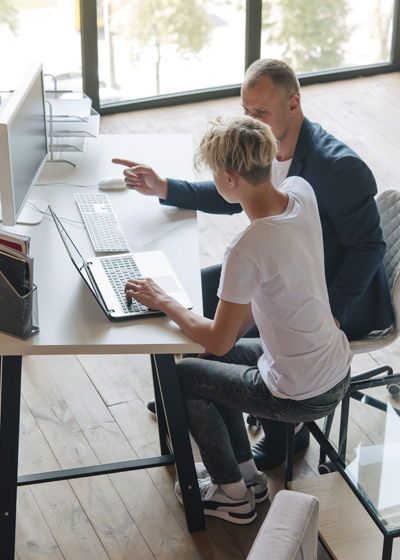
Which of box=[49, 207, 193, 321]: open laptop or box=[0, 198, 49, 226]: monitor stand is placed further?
box=[0, 198, 49, 226]: monitor stand

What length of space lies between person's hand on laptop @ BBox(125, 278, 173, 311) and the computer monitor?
0.43 metres

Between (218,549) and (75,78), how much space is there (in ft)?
10.3

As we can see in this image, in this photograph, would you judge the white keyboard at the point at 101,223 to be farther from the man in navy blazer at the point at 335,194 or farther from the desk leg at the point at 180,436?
the desk leg at the point at 180,436

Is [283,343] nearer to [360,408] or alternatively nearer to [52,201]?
[360,408]

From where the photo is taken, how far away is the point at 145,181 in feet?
9.44

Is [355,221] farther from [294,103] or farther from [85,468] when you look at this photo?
[85,468]

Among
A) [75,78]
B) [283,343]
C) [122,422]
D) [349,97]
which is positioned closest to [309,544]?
[283,343]

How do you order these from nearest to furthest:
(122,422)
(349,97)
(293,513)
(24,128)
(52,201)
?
(293,513)
(24,128)
(52,201)
(122,422)
(349,97)

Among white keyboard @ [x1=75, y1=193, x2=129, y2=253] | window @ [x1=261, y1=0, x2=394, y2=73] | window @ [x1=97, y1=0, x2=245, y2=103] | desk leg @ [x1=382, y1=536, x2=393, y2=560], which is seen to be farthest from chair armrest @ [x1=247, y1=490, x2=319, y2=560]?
window @ [x1=261, y1=0, x2=394, y2=73]

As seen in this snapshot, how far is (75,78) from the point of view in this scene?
201 inches

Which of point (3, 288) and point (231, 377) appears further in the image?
point (231, 377)

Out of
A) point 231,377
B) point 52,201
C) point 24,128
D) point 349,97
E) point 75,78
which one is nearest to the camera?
point 231,377

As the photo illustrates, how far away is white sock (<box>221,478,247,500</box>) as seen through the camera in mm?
2635

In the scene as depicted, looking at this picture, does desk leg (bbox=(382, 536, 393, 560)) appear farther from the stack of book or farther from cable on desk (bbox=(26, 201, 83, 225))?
cable on desk (bbox=(26, 201, 83, 225))
